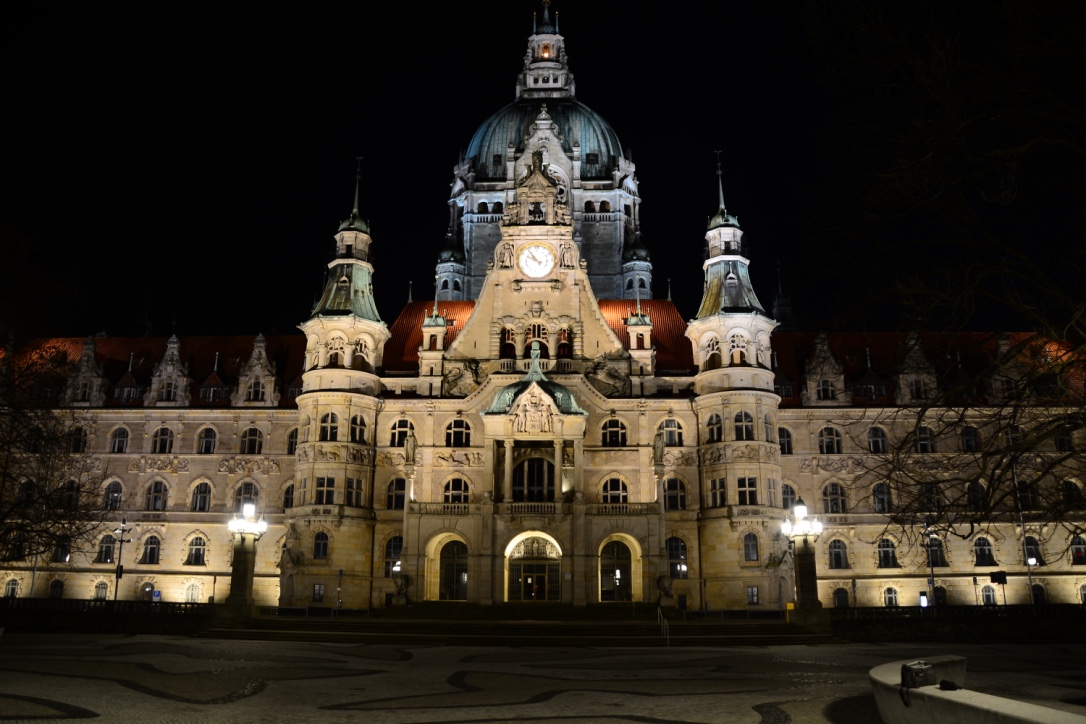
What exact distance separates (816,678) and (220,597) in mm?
41430

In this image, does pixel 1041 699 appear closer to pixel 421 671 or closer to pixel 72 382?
pixel 421 671

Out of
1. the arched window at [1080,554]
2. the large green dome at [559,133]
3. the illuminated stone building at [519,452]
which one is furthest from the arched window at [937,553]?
the large green dome at [559,133]

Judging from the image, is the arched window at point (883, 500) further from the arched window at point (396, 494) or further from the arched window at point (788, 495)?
the arched window at point (396, 494)

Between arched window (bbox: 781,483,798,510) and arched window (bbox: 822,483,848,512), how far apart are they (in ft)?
6.17

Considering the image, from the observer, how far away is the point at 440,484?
54656mm

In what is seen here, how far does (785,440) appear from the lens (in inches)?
2249

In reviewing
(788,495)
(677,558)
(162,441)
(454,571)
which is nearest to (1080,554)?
(788,495)

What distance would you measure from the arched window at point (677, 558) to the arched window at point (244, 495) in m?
25.1

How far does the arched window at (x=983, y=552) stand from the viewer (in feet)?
179

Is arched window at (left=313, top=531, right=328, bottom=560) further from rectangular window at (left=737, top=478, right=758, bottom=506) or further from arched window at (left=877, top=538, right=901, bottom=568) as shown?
arched window at (left=877, top=538, right=901, bottom=568)

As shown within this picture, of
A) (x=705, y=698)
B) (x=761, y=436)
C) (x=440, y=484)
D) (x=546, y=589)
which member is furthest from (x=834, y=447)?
(x=705, y=698)

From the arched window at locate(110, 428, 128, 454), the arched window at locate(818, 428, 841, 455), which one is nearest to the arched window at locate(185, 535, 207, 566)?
the arched window at locate(110, 428, 128, 454)

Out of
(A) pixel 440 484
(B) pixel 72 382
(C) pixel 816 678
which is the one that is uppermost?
(B) pixel 72 382

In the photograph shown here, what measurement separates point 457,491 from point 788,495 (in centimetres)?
1964
